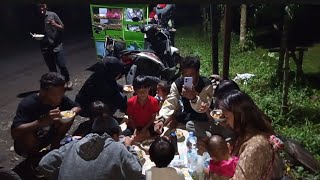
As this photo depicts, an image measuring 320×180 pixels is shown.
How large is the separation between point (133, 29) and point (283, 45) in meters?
3.77

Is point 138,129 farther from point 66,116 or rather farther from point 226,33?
point 226,33

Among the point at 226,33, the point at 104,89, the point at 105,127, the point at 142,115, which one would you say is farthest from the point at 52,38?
the point at 105,127

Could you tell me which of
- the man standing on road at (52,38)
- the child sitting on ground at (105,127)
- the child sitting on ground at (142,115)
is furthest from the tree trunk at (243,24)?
the child sitting on ground at (105,127)

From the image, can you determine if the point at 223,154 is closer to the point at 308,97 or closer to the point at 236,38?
the point at 308,97

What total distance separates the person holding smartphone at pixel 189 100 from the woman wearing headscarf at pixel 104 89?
730 millimetres

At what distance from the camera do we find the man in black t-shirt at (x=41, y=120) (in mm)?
3973

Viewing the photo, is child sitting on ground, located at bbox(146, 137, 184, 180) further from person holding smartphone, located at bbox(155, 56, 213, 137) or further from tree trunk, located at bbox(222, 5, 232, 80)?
tree trunk, located at bbox(222, 5, 232, 80)

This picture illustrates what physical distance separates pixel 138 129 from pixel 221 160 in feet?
6.58

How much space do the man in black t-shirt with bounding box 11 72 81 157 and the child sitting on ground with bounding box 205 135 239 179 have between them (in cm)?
180

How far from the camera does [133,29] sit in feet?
27.5

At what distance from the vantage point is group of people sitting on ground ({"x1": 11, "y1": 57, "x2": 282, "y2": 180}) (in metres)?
2.84

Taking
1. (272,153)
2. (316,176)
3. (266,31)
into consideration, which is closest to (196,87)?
(316,176)

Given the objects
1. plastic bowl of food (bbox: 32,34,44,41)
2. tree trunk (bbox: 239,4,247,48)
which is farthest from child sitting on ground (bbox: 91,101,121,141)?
tree trunk (bbox: 239,4,247,48)

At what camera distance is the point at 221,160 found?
10.4 feet
